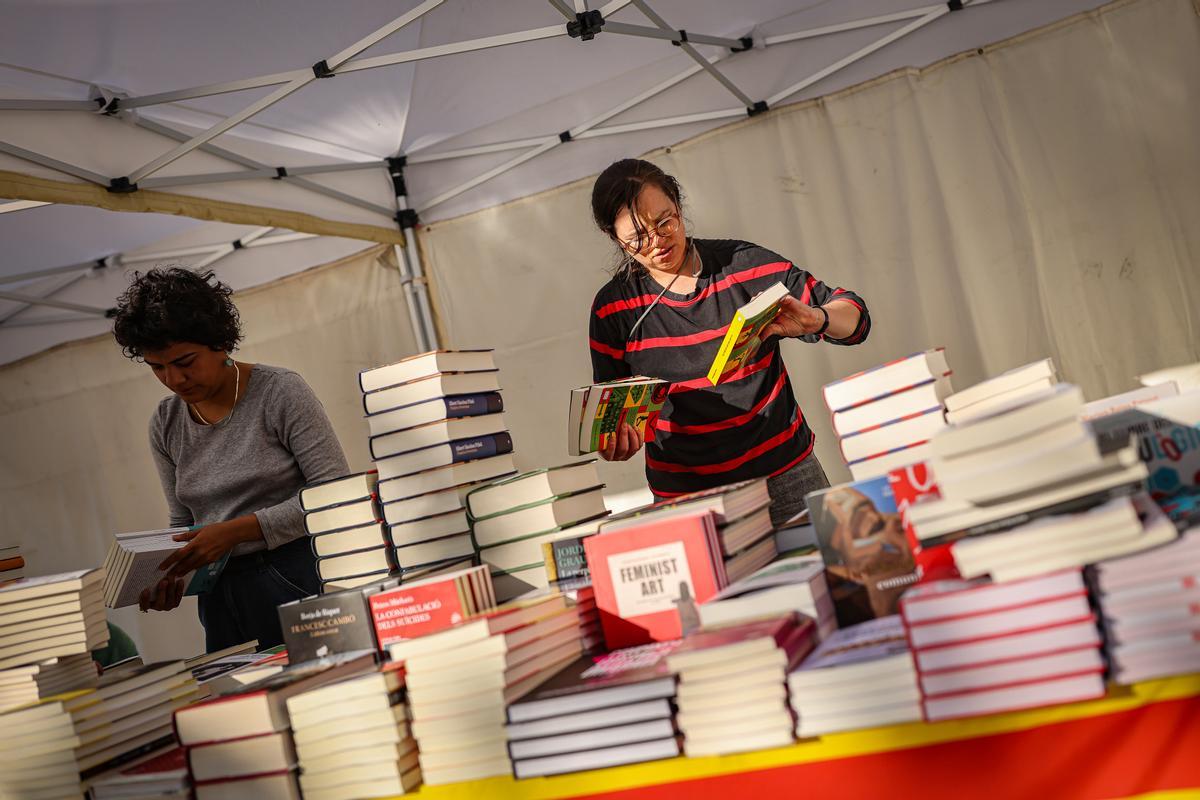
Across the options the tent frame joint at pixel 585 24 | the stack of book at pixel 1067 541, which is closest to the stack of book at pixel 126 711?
the stack of book at pixel 1067 541

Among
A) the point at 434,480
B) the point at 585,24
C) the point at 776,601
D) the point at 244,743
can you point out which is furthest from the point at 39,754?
the point at 585,24

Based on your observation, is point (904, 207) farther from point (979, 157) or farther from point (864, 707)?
point (864, 707)

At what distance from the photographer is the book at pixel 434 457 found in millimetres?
2008

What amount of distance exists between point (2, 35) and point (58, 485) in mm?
3519

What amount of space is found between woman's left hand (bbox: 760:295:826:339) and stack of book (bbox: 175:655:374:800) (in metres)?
1.18

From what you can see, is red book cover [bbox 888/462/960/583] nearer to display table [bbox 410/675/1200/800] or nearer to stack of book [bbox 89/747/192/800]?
display table [bbox 410/675/1200/800]

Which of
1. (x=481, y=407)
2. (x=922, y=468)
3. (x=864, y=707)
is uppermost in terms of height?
(x=481, y=407)

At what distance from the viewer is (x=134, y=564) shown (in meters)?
2.09

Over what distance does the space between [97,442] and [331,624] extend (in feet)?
15.2

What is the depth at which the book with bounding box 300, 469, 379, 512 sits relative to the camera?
2107mm

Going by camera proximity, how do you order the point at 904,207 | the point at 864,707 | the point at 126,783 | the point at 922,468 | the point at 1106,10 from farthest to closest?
the point at 904,207, the point at 1106,10, the point at 126,783, the point at 922,468, the point at 864,707

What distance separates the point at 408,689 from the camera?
55.5 inches

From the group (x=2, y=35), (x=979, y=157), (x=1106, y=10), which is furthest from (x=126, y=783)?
(x=1106, y=10)

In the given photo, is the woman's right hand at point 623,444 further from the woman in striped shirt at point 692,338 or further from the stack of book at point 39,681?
the stack of book at point 39,681
